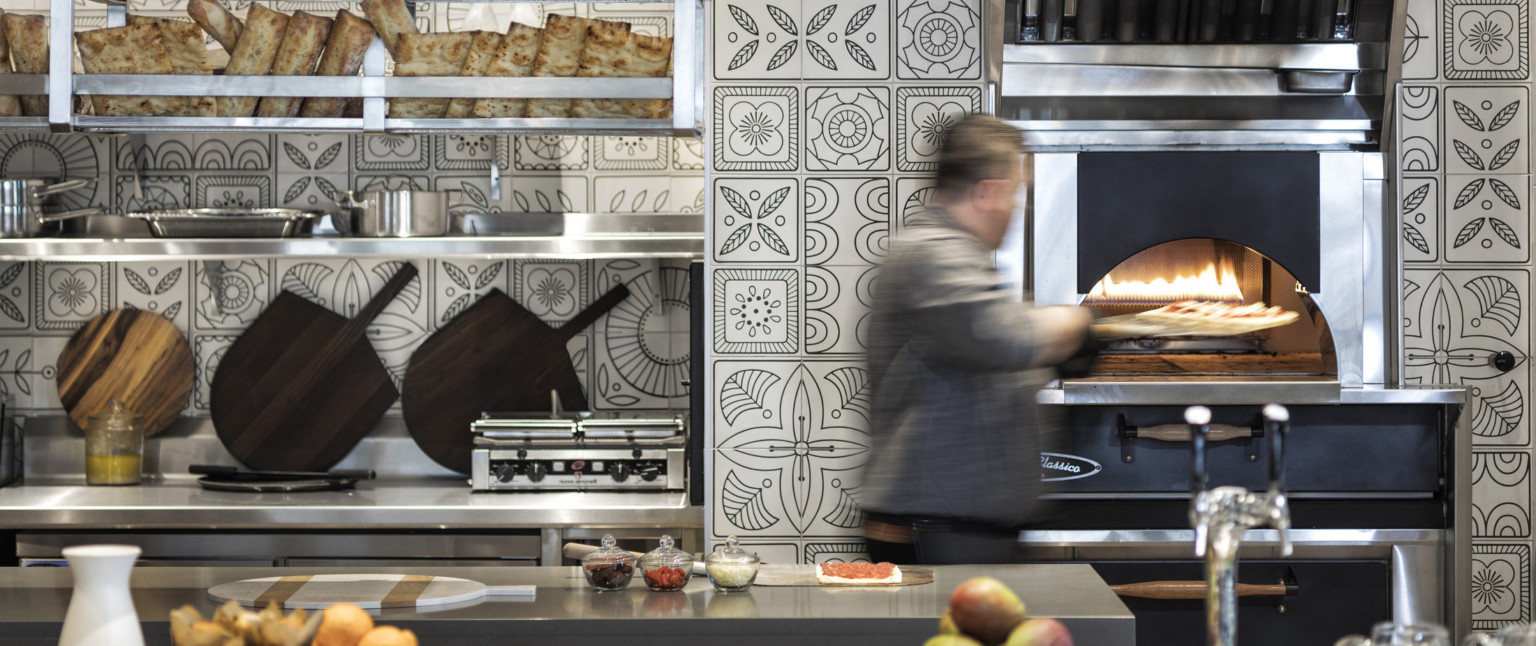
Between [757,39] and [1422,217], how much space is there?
1.47 m

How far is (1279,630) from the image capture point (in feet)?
9.05

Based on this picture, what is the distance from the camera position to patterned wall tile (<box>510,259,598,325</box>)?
359 centimetres

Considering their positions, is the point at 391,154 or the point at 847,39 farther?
the point at 391,154

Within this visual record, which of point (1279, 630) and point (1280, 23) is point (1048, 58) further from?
point (1279, 630)

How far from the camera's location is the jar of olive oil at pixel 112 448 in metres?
3.37

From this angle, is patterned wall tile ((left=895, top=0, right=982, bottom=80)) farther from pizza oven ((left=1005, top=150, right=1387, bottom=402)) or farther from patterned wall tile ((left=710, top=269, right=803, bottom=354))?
patterned wall tile ((left=710, top=269, right=803, bottom=354))

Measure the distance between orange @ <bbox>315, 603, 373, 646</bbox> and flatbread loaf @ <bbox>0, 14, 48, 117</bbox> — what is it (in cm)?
150

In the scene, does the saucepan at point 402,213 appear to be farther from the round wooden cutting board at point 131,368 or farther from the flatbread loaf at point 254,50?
the flatbread loaf at point 254,50

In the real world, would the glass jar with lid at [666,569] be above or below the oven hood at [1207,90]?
below

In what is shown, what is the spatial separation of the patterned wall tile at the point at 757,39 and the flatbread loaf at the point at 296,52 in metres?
0.87

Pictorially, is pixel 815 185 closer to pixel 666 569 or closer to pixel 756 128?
pixel 756 128

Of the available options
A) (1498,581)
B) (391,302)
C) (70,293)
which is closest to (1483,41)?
(1498,581)

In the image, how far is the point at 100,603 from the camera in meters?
1.23

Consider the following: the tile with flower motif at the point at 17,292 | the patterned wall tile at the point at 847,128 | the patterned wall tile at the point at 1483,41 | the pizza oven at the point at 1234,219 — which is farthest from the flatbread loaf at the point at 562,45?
the tile with flower motif at the point at 17,292
